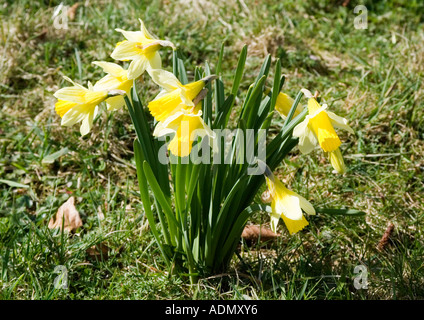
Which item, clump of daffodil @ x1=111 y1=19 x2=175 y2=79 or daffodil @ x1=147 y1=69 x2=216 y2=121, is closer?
daffodil @ x1=147 y1=69 x2=216 y2=121

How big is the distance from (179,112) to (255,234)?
2.91ft

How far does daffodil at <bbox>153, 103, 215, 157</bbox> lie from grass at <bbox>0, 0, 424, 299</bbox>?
606mm

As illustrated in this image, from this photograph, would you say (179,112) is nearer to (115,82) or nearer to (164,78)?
(164,78)

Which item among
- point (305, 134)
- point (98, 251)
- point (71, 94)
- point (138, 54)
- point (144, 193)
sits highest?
point (138, 54)

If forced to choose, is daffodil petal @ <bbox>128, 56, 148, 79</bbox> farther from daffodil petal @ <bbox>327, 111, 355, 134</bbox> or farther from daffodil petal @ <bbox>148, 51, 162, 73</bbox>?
daffodil petal @ <bbox>327, 111, 355, 134</bbox>

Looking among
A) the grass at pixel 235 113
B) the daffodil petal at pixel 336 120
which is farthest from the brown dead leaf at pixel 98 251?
the daffodil petal at pixel 336 120

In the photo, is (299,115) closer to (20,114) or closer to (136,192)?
(136,192)

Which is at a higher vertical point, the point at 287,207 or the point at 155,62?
the point at 155,62

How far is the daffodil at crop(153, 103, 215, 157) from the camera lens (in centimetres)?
152

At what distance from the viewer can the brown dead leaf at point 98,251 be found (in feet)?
7.06

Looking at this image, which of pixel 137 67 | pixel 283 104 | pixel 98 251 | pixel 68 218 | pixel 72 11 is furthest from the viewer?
pixel 72 11

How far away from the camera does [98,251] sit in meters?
2.17

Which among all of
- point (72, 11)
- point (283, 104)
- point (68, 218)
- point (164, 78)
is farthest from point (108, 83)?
point (72, 11)

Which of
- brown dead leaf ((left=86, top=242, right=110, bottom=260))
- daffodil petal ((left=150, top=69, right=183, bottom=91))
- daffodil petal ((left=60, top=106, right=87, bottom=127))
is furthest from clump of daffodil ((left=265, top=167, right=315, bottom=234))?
brown dead leaf ((left=86, top=242, right=110, bottom=260))
